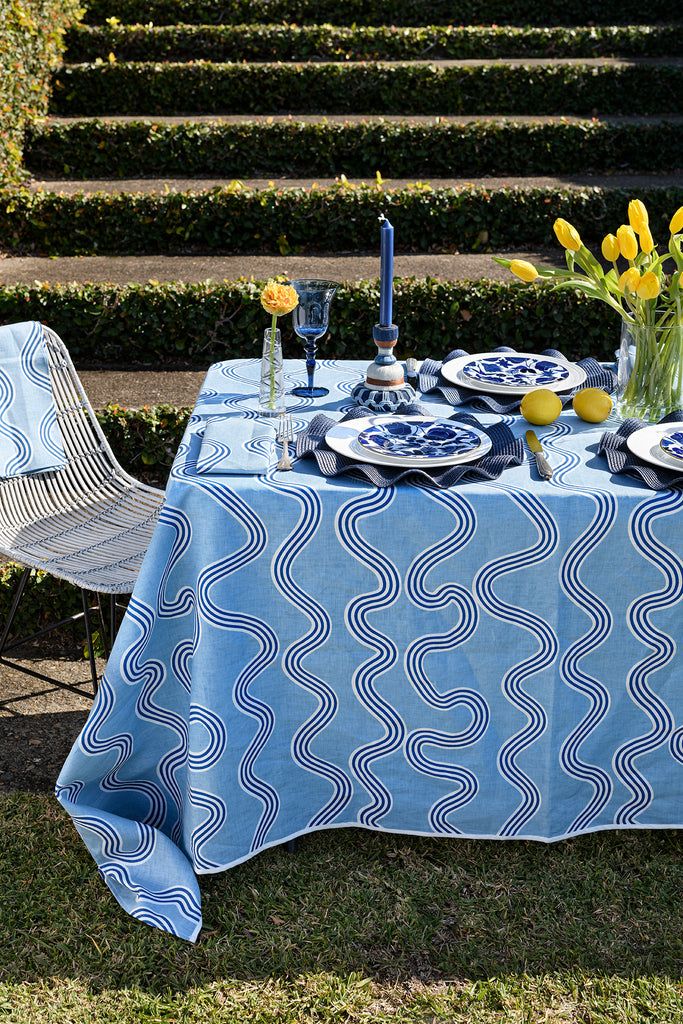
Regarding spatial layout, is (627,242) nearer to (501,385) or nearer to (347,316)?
(501,385)

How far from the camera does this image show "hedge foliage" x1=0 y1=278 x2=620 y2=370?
14.1 feet

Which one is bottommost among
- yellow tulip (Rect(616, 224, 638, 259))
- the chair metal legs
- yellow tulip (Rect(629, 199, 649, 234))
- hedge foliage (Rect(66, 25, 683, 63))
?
the chair metal legs

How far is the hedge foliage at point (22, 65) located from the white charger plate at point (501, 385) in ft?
13.7

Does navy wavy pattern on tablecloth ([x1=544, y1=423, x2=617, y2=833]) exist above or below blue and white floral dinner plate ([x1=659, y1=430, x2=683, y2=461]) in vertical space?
below

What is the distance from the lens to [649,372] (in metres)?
2.36

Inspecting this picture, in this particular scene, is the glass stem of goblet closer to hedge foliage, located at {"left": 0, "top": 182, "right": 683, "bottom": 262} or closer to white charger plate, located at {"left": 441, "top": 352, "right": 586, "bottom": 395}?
white charger plate, located at {"left": 441, "top": 352, "right": 586, "bottom": 395}

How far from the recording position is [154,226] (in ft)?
→ 18.3

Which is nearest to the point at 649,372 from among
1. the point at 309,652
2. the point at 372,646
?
the point at 372,646

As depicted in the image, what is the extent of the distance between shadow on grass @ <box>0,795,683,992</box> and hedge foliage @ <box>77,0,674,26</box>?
24.0 ft

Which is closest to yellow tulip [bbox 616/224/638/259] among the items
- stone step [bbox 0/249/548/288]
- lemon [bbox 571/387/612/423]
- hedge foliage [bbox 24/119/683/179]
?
lemon [bbox 571/387/612/423]

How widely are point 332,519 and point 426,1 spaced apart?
7767 millimetres

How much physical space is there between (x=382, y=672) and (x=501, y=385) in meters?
0.90

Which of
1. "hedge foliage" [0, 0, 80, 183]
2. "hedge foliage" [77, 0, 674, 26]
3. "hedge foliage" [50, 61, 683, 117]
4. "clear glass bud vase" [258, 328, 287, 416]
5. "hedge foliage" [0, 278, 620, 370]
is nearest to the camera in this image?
"clear glass bud vase" [258, 328, 287, 416]

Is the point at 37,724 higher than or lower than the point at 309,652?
lower
